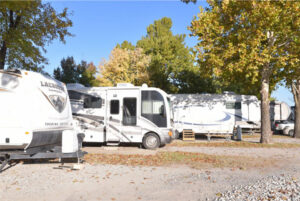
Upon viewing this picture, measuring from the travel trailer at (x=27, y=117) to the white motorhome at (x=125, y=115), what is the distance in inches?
186

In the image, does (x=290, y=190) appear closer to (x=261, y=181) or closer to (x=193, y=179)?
(x=261, y=181)

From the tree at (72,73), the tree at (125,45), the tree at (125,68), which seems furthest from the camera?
the tree at (72,73)

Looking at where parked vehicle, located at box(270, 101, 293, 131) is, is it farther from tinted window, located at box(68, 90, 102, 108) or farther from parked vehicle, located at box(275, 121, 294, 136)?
tinted window, located at box(68, 90, 102, 108)

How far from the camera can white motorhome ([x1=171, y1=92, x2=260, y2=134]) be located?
1775cm

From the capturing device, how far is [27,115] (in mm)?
6219

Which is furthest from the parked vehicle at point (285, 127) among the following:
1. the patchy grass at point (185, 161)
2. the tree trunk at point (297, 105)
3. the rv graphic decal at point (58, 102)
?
the rv graphic decal at point (58, 102)

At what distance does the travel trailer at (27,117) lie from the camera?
6.20 m

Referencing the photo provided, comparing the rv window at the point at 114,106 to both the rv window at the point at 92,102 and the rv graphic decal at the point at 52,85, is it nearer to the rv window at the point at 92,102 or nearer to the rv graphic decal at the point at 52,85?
the rv window at the point at 92,102

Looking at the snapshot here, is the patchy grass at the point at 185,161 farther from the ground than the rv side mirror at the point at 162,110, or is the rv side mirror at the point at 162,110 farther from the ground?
the rv side mirror at the point at 162,110

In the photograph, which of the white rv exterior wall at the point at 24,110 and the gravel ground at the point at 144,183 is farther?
the white rv exterior wall at the point at 24,110

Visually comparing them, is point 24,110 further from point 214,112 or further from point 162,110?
point 214,112

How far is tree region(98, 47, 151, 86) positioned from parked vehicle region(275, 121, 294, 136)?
1328 cm

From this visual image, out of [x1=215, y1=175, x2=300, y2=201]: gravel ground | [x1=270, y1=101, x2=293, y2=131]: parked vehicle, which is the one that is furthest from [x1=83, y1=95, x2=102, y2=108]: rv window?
[x1=270, y1=101, x2=293, y2=131]: parked vehicle

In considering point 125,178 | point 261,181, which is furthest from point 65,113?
point 261,181
